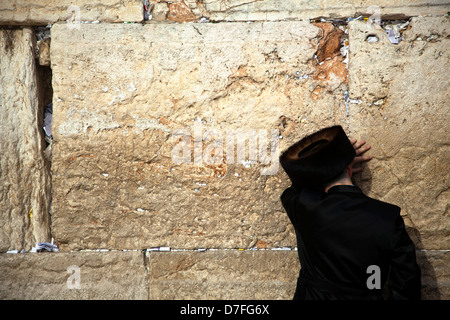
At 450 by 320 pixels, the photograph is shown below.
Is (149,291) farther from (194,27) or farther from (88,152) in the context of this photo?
(194,27)

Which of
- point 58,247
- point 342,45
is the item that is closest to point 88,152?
point 58,247

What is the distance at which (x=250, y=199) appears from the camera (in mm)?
2346

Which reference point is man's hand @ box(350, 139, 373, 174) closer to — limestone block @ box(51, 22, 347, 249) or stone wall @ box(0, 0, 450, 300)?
stone wall @ box(0, 0, 450, 300)

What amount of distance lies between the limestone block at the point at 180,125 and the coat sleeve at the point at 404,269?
73cm

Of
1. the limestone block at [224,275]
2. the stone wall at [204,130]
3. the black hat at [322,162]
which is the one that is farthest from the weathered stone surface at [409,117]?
the limestone block at [224,275]

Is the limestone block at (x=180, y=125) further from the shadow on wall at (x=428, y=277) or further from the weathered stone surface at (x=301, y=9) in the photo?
the shadow on wall at (x=428, y=277)

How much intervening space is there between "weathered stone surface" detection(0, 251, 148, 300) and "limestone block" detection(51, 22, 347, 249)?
0.10 metres

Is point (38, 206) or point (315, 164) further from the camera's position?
point (38, 206)

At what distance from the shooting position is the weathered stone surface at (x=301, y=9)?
7.44 ft

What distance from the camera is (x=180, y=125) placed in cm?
232

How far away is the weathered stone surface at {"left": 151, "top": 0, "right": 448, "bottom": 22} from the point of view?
2.27 m

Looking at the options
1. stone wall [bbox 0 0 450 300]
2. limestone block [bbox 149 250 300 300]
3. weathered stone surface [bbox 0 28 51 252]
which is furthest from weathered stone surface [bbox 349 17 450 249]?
weathered stone surface [bbox 0 28 51 252]

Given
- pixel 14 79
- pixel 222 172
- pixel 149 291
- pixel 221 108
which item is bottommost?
pixel 149 291

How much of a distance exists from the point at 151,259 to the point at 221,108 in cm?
115
